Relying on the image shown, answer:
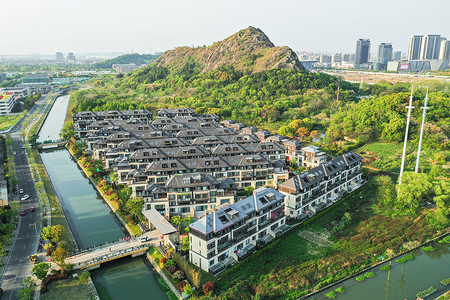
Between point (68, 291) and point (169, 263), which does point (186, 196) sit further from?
point (68, 291)

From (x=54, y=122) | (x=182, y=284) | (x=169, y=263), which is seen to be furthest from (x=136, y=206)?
(x=54, y=122)

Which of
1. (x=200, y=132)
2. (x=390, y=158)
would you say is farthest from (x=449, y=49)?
(x=200, y=132)

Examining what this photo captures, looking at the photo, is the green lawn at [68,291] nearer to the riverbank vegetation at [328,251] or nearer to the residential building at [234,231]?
the residential building at [234,231]

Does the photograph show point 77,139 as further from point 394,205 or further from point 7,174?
point 394,205

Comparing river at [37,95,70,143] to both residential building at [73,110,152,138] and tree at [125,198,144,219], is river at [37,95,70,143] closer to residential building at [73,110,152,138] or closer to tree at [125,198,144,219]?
residential building at [73,110,152,138]

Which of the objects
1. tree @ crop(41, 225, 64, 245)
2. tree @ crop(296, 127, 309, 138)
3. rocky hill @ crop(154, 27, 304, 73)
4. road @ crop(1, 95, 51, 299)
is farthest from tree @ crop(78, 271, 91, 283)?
rocky hill @ crop(154, 27, 304, 73)
